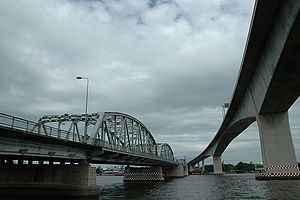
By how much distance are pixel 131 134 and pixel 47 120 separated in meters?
19.3

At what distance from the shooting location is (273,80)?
26.2 meters

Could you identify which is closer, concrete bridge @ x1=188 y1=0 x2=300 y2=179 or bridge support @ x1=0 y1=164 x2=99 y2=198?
concrete bridge @ x1=188 y1=0 x2=300 y2=179

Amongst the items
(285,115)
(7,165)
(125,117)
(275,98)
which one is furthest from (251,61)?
(7,165)

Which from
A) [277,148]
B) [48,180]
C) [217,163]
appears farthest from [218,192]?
[217,163]

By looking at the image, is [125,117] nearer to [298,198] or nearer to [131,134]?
[131,134]

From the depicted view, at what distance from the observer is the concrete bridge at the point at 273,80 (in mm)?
18547

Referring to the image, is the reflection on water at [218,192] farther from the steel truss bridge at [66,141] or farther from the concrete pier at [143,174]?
the concrete pier at [143,174]

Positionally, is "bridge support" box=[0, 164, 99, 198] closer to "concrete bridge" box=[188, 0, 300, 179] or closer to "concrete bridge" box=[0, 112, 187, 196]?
"concrete bridge" box=[0, 112, 187, 196]

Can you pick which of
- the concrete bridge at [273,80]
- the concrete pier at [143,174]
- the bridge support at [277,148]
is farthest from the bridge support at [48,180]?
the concrete pier at [143,174]

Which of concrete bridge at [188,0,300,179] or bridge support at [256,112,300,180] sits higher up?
concrete bridge at [188,0,300,179]

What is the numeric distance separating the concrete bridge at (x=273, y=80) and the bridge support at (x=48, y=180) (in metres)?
23.2

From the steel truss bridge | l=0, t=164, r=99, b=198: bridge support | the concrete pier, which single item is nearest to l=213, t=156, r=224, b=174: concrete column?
the concrete pier

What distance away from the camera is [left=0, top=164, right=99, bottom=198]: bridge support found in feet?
86.6

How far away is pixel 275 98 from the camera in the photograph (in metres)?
31.4
